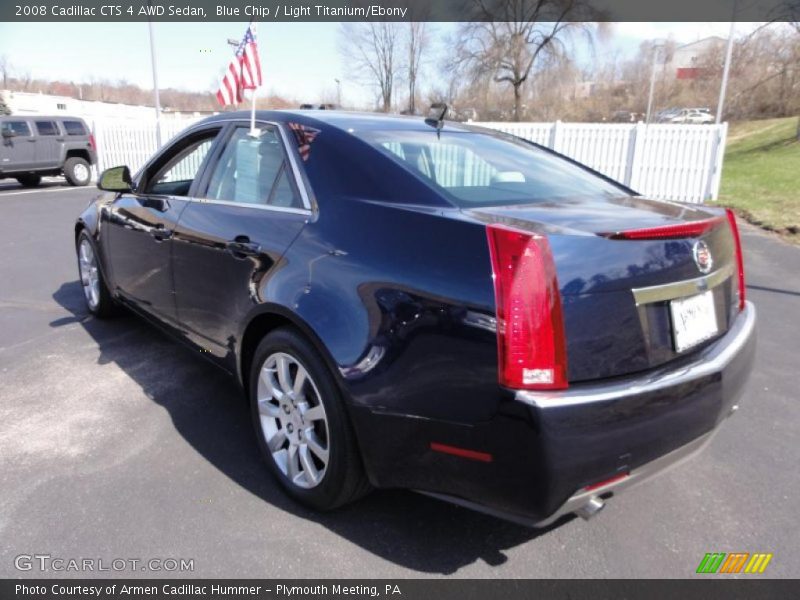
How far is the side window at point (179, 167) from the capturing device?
3.58 metres

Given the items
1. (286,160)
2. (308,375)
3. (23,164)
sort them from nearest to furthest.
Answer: (308,375) → (286,160) → (23,164)

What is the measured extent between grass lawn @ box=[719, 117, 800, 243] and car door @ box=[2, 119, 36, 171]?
17.4m

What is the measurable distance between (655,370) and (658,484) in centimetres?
106

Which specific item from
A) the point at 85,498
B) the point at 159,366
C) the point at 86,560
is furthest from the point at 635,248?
the point at 159,366

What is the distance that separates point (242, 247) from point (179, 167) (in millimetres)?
1767

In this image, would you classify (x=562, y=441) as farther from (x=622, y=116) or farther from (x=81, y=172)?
(x=622, y=116)

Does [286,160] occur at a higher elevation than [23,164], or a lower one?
higher

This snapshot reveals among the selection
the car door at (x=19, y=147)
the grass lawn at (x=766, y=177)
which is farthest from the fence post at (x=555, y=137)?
the car door at (x=19, y=147)

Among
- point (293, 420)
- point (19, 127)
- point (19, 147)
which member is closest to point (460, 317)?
point (293, 420)

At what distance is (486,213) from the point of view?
6.88ft

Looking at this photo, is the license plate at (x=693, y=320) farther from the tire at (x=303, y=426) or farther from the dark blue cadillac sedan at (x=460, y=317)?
the tire at (x=303, y=426)

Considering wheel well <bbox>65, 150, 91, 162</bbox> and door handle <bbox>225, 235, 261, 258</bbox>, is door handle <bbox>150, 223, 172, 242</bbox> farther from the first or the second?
wheel well <bbox>65, 150, 91, 162</bbox>

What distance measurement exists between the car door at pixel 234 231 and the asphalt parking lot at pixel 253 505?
0.57 metres

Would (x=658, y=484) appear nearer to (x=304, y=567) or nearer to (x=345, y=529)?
(x=345, y=529)
